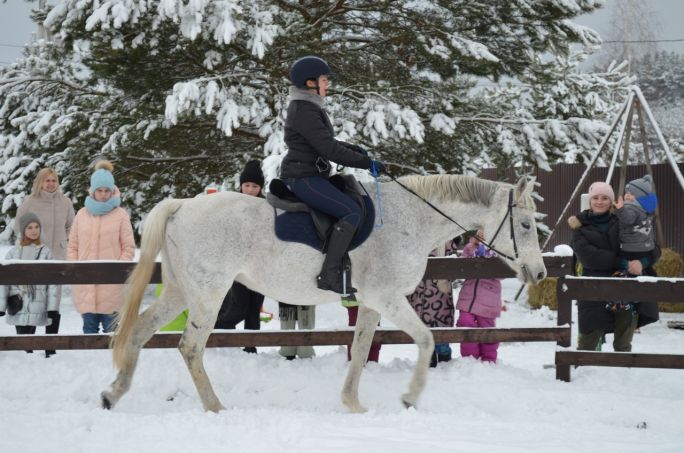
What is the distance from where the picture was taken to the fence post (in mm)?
6516

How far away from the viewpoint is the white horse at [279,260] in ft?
17.2

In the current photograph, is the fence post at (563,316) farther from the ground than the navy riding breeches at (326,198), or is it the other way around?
the navy riding breeches at (326,198)

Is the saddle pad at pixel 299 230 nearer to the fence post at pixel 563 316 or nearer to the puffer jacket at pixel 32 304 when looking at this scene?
the fence post at pixel 563 316

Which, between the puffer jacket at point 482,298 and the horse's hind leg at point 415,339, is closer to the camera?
the horse's hind leg at point 415,339

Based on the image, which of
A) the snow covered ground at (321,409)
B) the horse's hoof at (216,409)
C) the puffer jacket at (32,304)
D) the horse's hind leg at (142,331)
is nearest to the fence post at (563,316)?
the snow covered ground at (321,409)

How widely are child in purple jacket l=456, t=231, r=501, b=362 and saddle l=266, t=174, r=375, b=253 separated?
2.11 metres

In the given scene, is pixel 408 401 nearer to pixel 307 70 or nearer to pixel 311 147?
pixel 311 147

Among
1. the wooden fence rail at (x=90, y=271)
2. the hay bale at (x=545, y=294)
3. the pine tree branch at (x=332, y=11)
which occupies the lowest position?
the hay bale at (x=545, y=294)

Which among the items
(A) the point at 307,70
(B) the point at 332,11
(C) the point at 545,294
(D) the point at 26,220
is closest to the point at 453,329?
(A) the point at 307,70

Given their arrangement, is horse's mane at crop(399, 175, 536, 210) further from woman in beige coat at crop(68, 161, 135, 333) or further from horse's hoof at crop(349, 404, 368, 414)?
woman in beige coat at crop(68, 161, 135, 333)

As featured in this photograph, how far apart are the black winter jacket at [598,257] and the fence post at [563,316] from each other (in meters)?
0.33

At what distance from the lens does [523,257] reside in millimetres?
5562

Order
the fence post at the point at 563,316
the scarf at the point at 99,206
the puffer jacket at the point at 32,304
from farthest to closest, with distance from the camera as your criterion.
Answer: the puffer jacket at the point at 32,304 < the scarf at the point at 99,206 < the fence post at the point at 563,316

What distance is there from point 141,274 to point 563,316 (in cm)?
406
